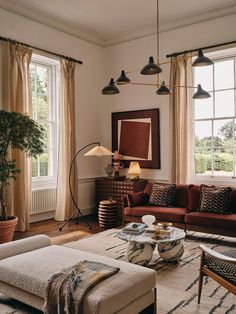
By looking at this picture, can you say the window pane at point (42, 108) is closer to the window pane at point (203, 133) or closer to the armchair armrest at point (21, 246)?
the window pane at point (203, 133)

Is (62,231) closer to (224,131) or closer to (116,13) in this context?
(224,131)

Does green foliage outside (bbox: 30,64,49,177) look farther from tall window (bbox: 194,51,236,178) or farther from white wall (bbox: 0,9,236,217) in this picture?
tall window (bbox: 194,51,236,178)

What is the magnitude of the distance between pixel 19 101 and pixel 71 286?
3.87m

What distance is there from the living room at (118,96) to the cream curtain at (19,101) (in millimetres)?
41

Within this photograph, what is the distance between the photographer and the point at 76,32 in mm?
6500

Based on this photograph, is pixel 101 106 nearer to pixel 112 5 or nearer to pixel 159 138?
pixel 159 138

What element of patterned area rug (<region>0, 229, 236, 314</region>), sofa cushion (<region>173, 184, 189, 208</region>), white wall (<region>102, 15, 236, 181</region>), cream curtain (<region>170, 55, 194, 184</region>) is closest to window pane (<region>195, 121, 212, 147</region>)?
cream curtain (<region>170, 55, 194, 184</region>)

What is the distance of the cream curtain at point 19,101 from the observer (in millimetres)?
5180

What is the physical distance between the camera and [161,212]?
192 inches

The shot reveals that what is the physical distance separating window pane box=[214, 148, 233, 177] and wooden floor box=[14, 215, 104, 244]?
2.35 meters

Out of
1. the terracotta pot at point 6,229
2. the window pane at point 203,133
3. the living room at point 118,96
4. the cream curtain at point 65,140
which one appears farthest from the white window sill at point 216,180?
the terracotta pot at point 6,229

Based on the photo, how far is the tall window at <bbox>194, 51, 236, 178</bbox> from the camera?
574cm

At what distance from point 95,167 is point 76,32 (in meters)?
2.79

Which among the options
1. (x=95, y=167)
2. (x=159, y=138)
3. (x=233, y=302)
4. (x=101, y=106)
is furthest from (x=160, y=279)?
(x=101, y=106)
